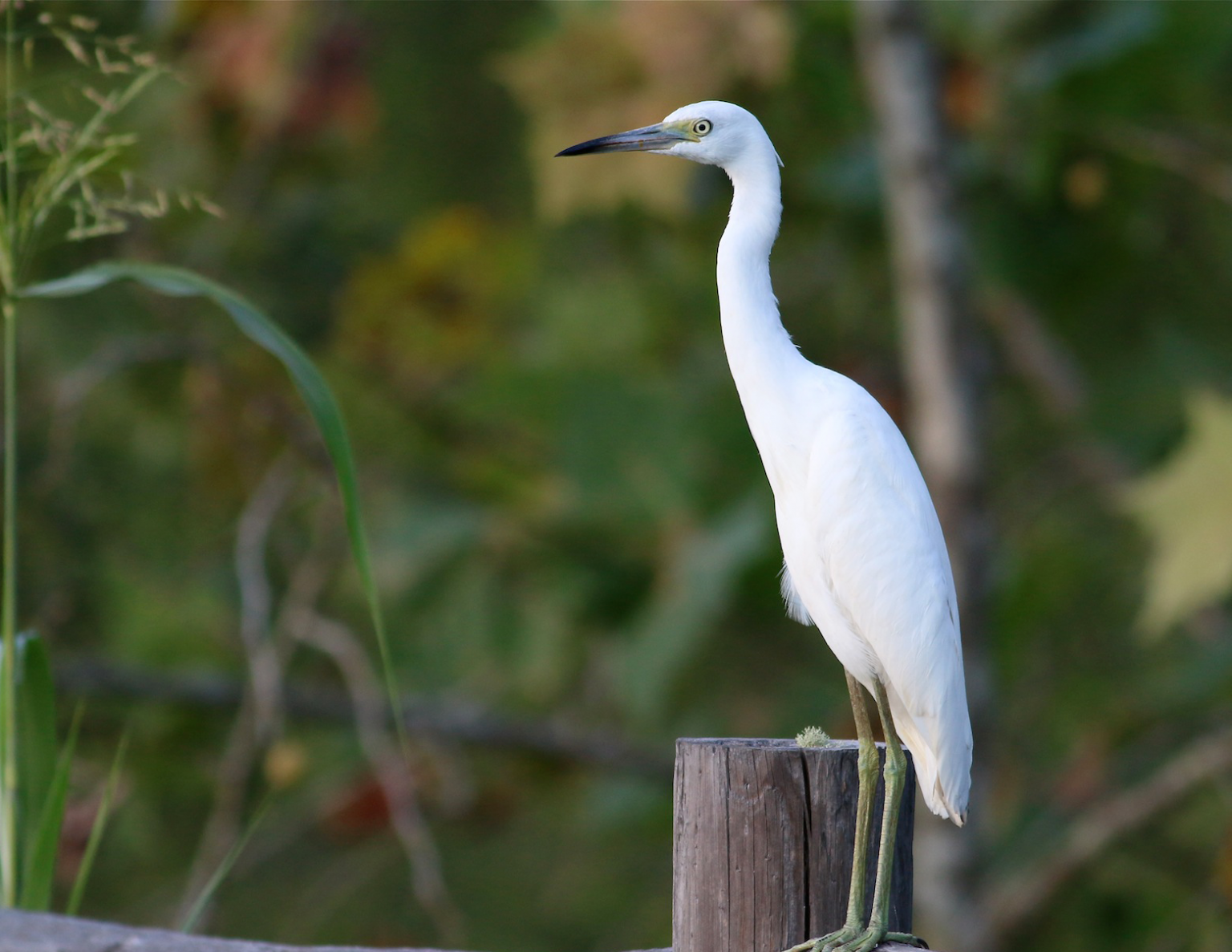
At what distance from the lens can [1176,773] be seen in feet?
8.09

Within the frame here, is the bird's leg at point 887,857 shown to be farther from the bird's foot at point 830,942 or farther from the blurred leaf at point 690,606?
the blurred leaf at point 690,606

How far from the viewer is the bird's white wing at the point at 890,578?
1.06 meters

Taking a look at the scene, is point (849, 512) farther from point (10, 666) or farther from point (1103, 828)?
point (1103, 828)

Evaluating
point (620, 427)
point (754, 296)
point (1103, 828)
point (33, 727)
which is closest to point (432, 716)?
point (620, 427)

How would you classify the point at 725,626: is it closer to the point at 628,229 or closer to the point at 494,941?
the point at 628,229

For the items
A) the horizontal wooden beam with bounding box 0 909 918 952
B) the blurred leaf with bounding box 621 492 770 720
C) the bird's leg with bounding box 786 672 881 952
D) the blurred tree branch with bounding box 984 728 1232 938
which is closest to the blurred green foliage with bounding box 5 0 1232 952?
the blurred leaf with bounding box 621 492 770 720

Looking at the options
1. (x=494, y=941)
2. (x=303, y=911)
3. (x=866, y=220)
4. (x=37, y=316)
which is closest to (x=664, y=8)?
(x=866, y=220)

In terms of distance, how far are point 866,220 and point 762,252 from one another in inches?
92.4

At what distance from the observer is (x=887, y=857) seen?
0.98m

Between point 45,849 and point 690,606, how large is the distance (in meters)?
1.59

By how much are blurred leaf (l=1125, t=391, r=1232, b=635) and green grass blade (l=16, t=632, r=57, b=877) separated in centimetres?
155

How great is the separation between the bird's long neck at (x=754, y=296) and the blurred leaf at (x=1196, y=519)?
3.65 ft

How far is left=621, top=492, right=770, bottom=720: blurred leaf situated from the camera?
2.41 meters

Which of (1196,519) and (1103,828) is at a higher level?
(1196,519)
